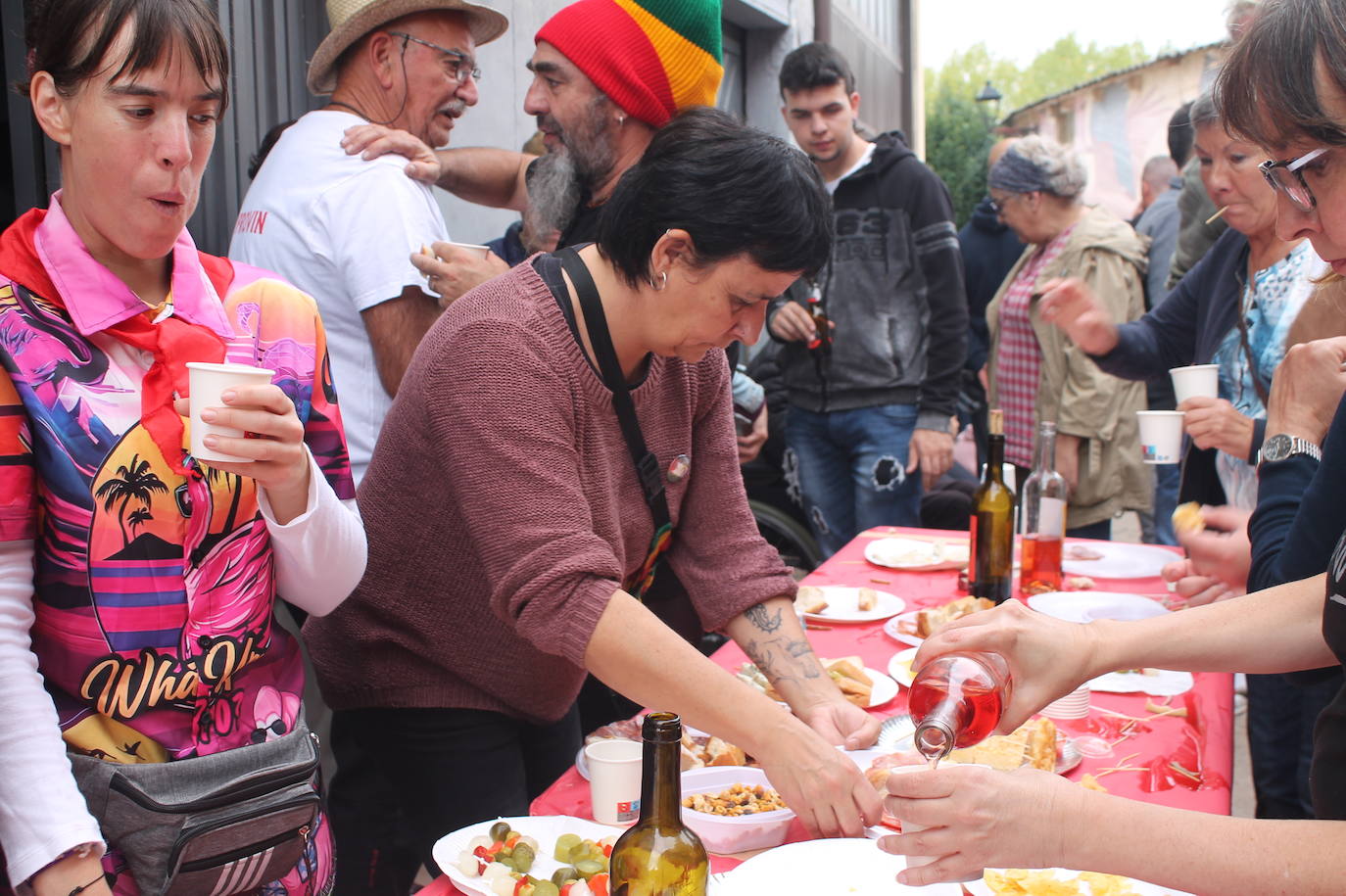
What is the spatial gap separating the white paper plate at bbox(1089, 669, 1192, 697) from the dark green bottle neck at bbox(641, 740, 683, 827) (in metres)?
1.14

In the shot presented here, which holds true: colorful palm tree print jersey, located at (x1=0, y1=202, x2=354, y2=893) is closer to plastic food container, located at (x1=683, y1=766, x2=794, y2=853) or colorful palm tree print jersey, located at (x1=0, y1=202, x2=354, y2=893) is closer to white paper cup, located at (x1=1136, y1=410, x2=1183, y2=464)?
plastic food container, located at (x1=683, y1=766, x2=794, y2=853)

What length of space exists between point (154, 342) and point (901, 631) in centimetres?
168

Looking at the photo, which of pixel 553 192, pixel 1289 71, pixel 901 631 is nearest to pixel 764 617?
pixel 901 631

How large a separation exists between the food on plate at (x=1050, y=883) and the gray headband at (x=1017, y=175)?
3962mm

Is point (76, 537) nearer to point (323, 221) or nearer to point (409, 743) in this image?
point (409, 743)

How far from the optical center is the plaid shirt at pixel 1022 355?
4.95 m

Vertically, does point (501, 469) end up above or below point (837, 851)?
above

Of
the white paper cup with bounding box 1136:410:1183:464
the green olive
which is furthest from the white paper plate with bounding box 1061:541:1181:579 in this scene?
the green olive

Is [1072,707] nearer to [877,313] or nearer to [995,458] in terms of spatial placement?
[995,458]

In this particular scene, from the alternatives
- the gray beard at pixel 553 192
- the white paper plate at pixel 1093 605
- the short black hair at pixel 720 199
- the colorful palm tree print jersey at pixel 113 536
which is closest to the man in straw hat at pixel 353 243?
the gray beard at pixel 553 192

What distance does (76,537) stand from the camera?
1394mm

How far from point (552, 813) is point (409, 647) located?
460 millimetres

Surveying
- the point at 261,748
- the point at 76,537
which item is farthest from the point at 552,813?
the point at 76,537

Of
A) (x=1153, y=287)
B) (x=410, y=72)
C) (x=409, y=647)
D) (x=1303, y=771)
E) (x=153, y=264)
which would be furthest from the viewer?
(x=1153, y=287)
